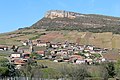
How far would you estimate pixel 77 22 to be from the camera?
196m

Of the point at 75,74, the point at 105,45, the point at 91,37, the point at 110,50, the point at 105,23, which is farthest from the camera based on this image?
the point at 105,23

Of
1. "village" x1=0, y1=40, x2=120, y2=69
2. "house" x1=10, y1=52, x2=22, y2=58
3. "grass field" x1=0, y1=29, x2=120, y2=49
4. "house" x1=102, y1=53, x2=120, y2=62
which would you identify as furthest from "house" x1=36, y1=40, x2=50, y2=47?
"house" x1=102, y1=53, x2=120, y2=62

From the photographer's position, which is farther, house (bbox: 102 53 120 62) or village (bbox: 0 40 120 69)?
house (bbox: 102 53 120 62)

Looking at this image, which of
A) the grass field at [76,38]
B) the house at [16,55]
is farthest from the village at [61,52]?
the grass field at [76,38]

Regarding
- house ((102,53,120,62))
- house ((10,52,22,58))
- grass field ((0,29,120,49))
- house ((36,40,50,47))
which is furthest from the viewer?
grass field ((0,29,120,49))

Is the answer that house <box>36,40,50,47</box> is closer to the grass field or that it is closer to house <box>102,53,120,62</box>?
the grass field

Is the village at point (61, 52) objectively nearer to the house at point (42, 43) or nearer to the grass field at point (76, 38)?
the house at point (42, 43)

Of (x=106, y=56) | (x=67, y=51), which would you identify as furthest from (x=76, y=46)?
(x=106, y=56)

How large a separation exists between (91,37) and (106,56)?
100ft

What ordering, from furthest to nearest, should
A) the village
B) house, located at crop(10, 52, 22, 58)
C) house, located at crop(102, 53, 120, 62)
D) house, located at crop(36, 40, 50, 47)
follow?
house, located at crop(36, 40, 50, 47)
house, located at crop(102, 53, 120, 62)
house, located at crop(10, 52, 22, 58)
the village

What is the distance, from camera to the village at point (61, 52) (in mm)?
110250

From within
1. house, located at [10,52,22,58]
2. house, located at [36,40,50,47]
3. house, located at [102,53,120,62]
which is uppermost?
house, located at [36,40,50,47]

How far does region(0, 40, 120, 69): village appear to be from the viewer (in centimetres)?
11025

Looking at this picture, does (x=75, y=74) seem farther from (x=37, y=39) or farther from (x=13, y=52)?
(x=37, y=39)
